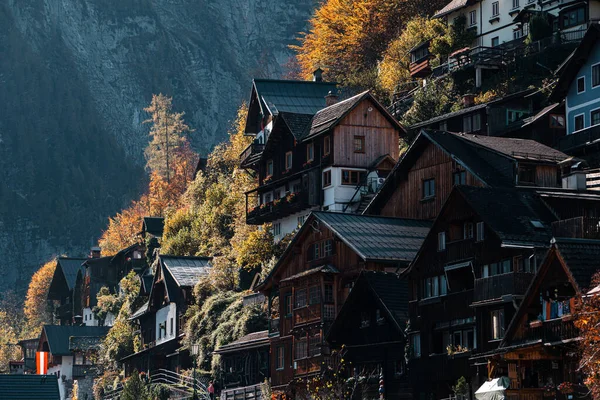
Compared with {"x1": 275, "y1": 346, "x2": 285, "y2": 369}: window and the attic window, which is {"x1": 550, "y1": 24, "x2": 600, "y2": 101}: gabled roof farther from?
the attic window

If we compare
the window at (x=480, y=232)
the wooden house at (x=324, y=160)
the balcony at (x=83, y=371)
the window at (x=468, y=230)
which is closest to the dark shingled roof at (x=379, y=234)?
the window at (x=468, y=230)

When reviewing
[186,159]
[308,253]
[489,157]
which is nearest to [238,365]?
[308,253]

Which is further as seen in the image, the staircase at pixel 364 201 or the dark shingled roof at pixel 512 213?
the staircase at pixel 364 201

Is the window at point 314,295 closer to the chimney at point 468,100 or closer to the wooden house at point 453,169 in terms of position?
the wooden house at point 453,169

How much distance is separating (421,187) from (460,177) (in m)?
3.79

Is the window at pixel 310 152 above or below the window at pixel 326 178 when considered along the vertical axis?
above

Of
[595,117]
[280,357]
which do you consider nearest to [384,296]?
[280,357]

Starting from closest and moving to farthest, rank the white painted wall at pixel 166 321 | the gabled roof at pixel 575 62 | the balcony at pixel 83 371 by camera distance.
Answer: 1. the gabled roof at pixel 575 62
2. the white painted wall at pixel 166 321
3. the balcony at pixel 83 371

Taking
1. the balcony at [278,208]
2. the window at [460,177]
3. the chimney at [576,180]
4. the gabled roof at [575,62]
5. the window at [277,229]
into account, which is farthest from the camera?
the window at [277,229]

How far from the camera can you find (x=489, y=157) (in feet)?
206

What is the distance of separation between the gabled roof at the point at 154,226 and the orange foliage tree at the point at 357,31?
21293 millimetres

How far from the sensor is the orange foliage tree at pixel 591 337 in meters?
35.4

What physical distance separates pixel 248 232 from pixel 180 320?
786 centimetres

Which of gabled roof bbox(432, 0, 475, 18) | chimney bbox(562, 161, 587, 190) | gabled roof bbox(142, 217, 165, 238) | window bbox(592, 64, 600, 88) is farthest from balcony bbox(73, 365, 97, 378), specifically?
chimney bbox(562, 161, 587, 190)
